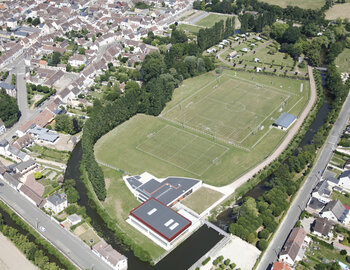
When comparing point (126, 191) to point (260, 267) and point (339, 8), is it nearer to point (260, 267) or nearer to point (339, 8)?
point (260, 267)

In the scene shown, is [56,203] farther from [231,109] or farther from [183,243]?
[231,109]

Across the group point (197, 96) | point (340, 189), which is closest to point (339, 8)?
point (197, 96)

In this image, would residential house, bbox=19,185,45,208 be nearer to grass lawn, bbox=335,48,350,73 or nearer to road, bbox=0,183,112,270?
road, bbox=0,183,112,270

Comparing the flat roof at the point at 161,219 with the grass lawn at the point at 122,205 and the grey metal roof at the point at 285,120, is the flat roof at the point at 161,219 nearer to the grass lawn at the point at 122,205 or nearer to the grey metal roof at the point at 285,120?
the grass lawn at the point at 122,205

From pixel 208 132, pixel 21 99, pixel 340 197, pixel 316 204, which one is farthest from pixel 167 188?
pixel 21 99

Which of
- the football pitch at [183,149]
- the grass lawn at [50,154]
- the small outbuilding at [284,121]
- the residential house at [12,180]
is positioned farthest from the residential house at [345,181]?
the residential house at [12,180]
